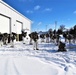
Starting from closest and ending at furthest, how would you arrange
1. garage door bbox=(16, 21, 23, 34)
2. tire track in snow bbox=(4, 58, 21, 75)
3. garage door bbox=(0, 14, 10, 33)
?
tire track in snow bbox=(4, 58, 21, 75)
garage door bbox=(0, 14, 10, 33)
garage door bbox=(16, 21, 23, 34)

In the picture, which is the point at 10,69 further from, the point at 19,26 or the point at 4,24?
the point at 19,26

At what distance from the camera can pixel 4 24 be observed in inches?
972

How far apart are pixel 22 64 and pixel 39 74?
1.42 metres

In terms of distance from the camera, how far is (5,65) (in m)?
7.16

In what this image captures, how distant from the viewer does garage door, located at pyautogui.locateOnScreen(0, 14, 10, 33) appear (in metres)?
23.5

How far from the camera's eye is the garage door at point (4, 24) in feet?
77.2

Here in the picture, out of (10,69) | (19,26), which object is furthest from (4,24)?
(10,69)

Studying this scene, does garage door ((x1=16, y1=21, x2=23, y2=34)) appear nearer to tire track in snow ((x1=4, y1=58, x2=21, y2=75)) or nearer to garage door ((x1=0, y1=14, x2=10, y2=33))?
garage door ((x1=0, y1=14, x2=10, y2=33))

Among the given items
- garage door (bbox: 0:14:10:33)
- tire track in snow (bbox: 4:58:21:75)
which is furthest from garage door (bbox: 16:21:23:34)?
tire track in snow (bbox: 4:58:21:75)

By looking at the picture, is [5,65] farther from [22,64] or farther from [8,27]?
[8,27]

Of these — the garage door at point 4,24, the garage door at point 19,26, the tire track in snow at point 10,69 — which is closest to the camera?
the tire track in snow at point 10,69

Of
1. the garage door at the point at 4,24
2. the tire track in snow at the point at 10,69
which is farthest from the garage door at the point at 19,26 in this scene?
the tire track in snow at the point at 10,69

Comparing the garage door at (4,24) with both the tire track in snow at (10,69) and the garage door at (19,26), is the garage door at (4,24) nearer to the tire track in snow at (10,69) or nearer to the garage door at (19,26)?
the garage door at (19,26)

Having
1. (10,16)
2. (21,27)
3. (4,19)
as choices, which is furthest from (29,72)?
(21,27)
